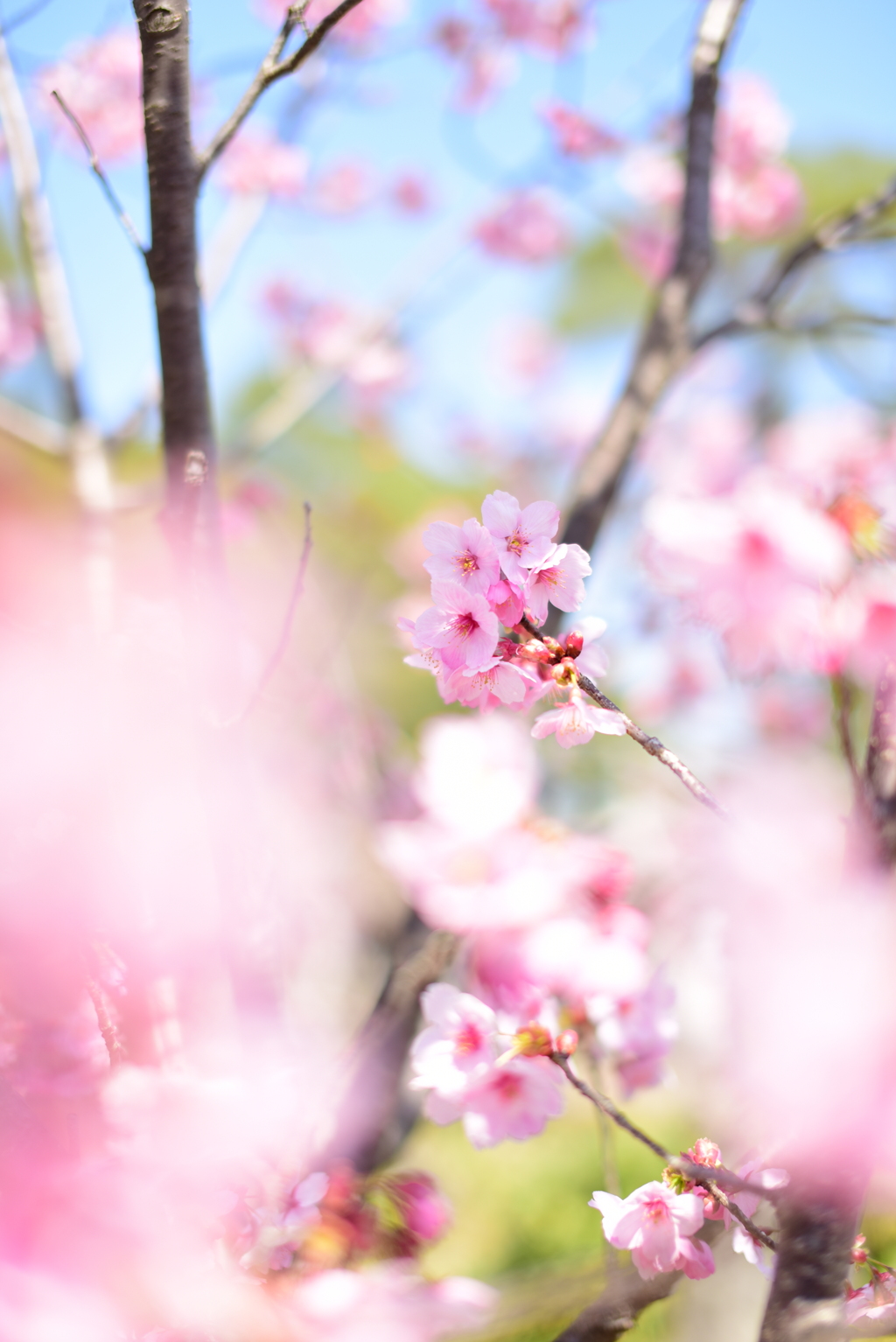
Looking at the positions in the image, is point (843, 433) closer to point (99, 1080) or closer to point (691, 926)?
point (691, 926)

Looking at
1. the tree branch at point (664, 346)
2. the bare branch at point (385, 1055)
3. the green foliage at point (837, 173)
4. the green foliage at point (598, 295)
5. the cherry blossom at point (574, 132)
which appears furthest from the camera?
the green foliage at point (598, 295)

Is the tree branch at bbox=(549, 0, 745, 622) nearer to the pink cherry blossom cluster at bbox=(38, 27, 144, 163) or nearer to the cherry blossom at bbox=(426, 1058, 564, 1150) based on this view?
the cherry blossom at bbox=(426, 1058, 564, 1150)

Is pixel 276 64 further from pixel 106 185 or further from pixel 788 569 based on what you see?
pixel 788 569

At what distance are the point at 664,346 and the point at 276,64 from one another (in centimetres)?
79

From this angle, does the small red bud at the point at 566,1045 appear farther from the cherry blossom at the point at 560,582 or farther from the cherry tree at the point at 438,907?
the cherry blossom at the point at 560,582

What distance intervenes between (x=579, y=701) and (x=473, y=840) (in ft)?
0.46

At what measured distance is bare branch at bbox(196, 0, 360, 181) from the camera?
77cm

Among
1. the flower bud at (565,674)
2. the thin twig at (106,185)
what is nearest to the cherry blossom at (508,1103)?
the flower bud at (565,674)

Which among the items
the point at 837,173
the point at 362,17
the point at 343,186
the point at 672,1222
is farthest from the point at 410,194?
the point at 837,173

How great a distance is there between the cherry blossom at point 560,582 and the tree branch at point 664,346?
67 centimetres

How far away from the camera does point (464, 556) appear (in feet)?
2.13

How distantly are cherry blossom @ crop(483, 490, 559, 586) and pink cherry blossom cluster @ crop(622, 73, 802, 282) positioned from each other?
6.04 feet

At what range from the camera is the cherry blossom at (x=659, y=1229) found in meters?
0.67

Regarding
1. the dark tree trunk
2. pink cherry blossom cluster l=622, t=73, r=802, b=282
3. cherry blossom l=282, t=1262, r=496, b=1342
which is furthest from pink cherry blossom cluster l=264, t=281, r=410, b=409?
cherry blossom l=282, t=1262, r=496, b=1342
